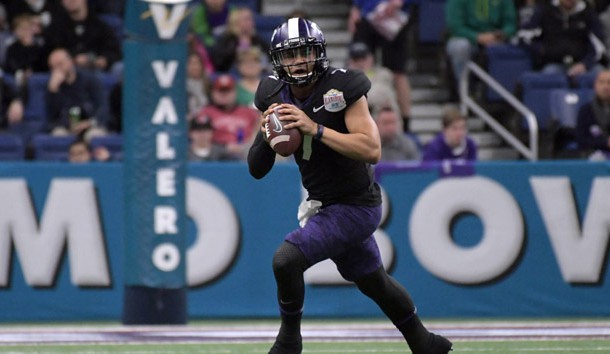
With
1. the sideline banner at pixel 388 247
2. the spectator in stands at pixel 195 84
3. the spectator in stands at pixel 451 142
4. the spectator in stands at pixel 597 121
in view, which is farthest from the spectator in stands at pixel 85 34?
the spectator in stands at pixel 597 121

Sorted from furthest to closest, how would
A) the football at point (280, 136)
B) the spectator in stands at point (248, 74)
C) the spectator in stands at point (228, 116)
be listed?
the spectator in stands at point (248, 74) < the spectator in stands at point (228, 116) < the football at point (280, 136)

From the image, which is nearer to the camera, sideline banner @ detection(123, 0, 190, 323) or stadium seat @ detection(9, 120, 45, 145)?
sideline banner @ detection(123, 0, 190, 323)

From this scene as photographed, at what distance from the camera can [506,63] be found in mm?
15438

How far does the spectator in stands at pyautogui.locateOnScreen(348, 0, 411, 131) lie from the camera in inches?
579

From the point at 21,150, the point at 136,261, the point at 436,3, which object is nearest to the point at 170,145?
→ the point at 136,261

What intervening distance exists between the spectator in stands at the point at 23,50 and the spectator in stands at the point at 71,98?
63 centimetres

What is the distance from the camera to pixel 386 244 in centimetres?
1171

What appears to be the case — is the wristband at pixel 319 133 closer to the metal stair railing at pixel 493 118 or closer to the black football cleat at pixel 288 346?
the black football cleat at pixel 288 346

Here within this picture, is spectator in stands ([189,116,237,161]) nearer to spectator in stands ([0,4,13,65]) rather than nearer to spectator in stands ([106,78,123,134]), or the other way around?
spectator in stands ([106,78,123,134])

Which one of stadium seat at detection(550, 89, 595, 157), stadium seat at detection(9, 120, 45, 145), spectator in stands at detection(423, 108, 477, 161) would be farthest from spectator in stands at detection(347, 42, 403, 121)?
stadium seat at detection(9, 120, 45, 145)

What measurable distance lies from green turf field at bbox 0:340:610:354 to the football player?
1.62 m

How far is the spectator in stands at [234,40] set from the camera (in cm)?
1447

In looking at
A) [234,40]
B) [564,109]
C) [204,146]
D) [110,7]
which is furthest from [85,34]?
[564,109]

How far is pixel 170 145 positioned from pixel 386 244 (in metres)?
2.11
